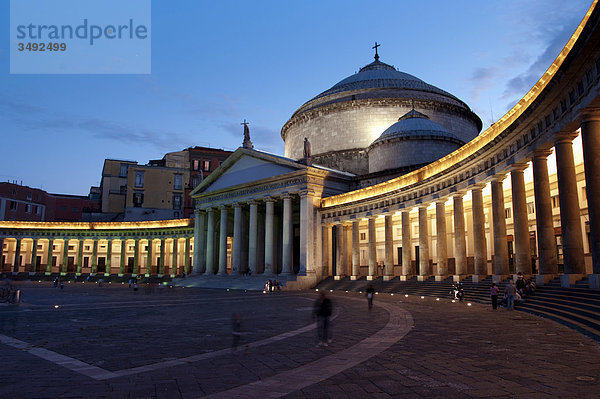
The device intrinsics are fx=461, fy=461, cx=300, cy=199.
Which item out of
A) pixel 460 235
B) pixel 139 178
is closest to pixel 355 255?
pixel 460 235

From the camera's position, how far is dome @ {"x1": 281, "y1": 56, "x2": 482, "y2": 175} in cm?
5659

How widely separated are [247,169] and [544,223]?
114 feet

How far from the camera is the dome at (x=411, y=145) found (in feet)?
148

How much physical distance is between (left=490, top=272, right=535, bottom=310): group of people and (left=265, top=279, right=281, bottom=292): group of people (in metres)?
20.9

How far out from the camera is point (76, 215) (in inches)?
3644

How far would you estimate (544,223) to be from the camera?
63.6 ft

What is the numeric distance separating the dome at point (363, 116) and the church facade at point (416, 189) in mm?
157

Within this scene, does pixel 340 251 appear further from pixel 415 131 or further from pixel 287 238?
pixel 415 131

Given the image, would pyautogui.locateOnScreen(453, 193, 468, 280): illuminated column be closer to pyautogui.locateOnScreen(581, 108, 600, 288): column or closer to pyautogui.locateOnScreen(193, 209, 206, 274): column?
pyautogui.locateOnScreen(581, 108, 600, 288): column

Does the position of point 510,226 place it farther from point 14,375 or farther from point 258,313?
point 14,375

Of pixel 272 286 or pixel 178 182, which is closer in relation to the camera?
pixel 272 286

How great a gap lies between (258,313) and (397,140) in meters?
30.4

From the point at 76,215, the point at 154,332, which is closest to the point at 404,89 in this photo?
the point at 154,332

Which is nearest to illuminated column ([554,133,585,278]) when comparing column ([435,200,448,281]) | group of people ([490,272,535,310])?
group of people ([490,272,535,310])
